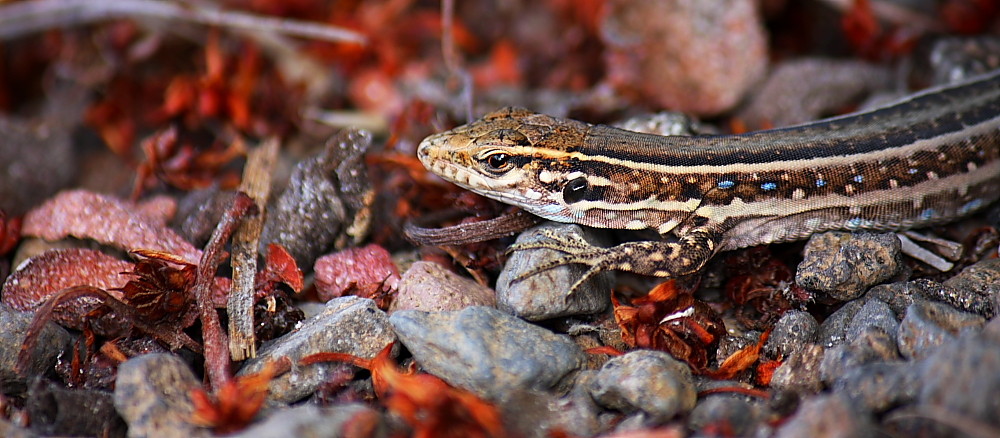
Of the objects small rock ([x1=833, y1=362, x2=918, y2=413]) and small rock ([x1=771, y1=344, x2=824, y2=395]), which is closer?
small rock ([x1=833, y1=362, x2=918, y2=413])

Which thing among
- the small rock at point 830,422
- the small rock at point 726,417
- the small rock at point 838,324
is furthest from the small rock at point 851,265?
the small rock at point 830,422

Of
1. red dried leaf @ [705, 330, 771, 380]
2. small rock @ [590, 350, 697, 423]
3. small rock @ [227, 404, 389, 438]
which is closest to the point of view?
small rock @ [227, 404, 389, 438]

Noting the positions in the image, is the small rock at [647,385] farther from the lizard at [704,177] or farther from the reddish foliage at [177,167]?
the reddish foliage at [177,167]

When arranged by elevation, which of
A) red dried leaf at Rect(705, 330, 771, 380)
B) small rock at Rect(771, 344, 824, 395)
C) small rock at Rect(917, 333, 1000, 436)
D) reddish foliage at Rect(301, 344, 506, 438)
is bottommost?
red dried leaf at Rect(705, 330, 771, 380)

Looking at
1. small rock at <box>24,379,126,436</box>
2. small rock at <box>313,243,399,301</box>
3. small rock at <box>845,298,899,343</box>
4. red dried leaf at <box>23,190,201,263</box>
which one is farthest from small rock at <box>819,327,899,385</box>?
red dried leaf at <box>23,190,201,263</box>

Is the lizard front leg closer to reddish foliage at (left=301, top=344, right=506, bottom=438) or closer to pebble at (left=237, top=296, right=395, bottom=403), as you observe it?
pebble at (left=237, top=296, right=395, bottom=403)

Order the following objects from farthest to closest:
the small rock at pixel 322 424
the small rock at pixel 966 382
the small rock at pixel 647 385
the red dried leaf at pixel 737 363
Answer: the red dried leaf at pixel 737 363 < the small rock at pixel 647 385 < the small rock at pixel 322 424 < the small rock at pixel 966 382

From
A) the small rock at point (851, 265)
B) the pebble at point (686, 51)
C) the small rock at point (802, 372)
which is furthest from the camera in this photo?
the pebble at point (686, 51)
